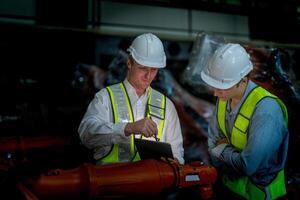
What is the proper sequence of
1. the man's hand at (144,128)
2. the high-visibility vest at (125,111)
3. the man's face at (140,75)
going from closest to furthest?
the man's hand at (144,128), the high-visibility vest at (125,111), the man's face at (140,75)

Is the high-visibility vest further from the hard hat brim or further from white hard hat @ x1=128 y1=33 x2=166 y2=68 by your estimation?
the hard hat brim

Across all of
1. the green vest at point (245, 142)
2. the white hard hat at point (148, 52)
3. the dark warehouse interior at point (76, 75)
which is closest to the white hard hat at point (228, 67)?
the green vest at point (245, 142)

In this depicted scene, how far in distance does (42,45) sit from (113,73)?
1.25 m

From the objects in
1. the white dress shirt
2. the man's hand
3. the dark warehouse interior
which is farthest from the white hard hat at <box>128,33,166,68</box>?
the dark warehouse interior

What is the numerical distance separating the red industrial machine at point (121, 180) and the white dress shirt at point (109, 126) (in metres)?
0.40

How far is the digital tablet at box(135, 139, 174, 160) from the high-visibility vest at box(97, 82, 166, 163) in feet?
0.61

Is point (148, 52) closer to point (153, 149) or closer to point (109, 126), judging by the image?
point (109, 126)

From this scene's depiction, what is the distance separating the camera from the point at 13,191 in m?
2.14

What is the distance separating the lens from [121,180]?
87.7 inches

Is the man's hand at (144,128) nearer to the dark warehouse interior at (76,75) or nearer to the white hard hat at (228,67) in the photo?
the white hard hat at (228,67)

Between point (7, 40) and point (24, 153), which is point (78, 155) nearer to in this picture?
point (24, 153)

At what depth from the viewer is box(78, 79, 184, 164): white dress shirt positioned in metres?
2.68

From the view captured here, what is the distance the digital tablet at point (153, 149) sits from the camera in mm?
2625

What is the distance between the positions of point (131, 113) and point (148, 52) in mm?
510
